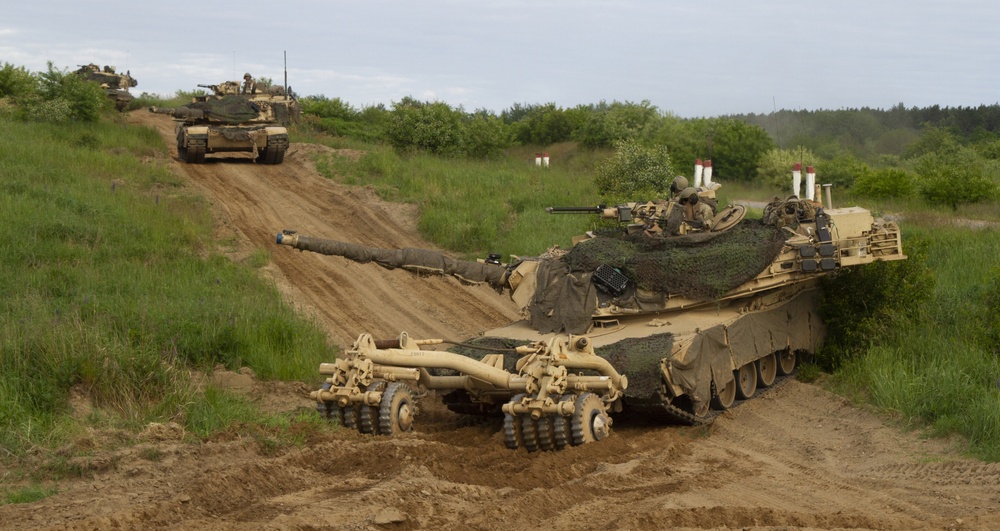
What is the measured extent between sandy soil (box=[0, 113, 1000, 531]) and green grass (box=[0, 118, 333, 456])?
68cm

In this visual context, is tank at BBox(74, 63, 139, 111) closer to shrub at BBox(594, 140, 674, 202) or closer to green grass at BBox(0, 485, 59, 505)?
shrub at BBox(594, 140, 674, 202)

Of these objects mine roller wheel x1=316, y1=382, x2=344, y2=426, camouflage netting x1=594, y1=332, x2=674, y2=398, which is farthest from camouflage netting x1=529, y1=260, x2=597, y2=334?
mine roller wheel x1=316, y1=382, x2=344, y2=426

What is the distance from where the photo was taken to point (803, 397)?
13.6 meters

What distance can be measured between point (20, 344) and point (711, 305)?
7.12 metres

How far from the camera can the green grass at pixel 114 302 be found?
1034 centimetres

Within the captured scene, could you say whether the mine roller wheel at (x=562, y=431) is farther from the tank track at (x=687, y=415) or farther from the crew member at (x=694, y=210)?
the crew member at (x=694, y=210)

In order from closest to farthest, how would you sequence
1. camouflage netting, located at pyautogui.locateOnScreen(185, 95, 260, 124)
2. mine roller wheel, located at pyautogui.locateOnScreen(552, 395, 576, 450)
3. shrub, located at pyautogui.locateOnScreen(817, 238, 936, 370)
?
mine roller wheel, located at pyautogui.locateOnScreen(552, 395, 576, 450), shrub, located at pyautogui.locateOnScreen(817, 238, 936, 370), camouflage netting, located at pyautogui.locateOnScreen(185, 95, 260, 124)

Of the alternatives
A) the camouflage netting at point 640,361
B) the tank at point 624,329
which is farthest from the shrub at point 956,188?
the camouflage netting at point 640,361

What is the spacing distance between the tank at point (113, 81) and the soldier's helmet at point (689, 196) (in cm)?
2756

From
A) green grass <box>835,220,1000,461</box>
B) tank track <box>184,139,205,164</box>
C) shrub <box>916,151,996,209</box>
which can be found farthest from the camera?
tank track <box>184,139,205,164</box>

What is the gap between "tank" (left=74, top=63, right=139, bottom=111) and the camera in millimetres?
37094

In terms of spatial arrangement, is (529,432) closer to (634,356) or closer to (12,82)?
(634,356)

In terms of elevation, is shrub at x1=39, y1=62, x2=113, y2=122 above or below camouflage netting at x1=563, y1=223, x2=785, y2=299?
above

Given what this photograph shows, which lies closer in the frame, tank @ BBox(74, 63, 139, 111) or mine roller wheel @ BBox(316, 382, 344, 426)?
mine roller wheel @ BBox(316, 382, 344, 426)
